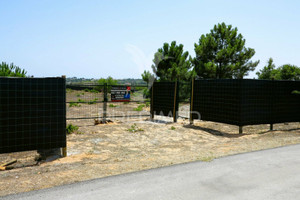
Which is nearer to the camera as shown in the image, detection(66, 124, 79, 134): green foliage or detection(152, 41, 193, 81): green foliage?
detection(66, 124, 79, 134): green foliage

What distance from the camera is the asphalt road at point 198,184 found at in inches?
181

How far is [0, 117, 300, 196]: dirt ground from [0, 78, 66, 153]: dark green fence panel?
0.69 m

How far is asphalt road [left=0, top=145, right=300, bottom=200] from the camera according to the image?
181 inches

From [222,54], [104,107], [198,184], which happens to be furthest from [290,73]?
[198,184]

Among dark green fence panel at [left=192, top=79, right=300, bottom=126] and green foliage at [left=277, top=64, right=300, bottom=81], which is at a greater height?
green foliage at [left=277, top=64, right=300, bottom=81]

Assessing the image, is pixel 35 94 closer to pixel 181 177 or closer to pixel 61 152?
pixel 61 152

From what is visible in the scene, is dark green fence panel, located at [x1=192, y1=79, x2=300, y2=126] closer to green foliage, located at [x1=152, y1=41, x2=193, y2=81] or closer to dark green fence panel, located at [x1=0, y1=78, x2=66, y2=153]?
dark green fence panel, located at [x1=0, y1=78, x2=66, y2=153]

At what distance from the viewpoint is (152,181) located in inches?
A: 208

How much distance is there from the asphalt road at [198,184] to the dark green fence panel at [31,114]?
9.55ft

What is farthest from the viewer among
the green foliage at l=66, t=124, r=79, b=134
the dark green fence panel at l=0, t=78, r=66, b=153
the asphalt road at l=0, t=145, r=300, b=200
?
the green foliage at l=66, t=124, r=79, b=134

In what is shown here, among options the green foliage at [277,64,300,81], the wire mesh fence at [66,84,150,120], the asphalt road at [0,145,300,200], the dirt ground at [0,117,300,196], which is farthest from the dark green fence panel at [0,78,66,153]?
the green foliage at [277,64,300,81]

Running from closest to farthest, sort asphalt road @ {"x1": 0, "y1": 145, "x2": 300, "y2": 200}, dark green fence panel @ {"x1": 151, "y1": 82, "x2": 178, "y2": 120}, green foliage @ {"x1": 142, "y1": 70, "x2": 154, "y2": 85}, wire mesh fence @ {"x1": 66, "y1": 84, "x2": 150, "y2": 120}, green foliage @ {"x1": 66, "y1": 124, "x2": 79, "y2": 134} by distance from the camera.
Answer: asphalt road @ {"x1": 0, "y1": 145, "x2": 300, "y2": 200} → green foliage @ {"x1": 66, "y1": 124, "x2": 79, "y2": 134} → wire mesh fence @ {"x1": 66, "y1": 84, "x2": 150, "y2": 120} → dark green fence panel @ {"x1": 151, "y1": 82, "x2": 178, "y2": 120} → green foliage @ {"x1": 142, "y1": 70, "x2": 154, "y2": 85}

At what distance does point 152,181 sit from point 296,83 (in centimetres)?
1166

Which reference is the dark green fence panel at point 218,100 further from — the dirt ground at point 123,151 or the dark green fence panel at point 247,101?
the dirt ground at point 123,151
